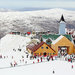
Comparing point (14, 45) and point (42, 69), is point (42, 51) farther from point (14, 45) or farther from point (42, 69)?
point (14, 45)


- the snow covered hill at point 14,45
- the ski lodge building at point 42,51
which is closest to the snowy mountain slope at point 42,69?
the ski lodge building at point 42,51

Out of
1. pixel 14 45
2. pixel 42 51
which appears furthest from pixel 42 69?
pixel 14 45

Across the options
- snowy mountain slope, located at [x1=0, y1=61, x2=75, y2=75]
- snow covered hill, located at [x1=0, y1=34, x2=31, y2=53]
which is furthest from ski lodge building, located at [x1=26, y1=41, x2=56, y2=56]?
snowy mountain slope, located at [x1=0, y1=61, x2=75, y2=75]

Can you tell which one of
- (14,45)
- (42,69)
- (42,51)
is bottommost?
(14,45)

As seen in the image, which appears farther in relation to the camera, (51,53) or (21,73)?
(51,53)

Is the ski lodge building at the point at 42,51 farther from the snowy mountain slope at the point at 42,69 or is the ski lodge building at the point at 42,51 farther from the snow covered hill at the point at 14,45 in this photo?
the snowy mountain slope at the point at 42,69

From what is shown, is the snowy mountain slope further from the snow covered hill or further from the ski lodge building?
the snow covered hill

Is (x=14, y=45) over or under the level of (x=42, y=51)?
under

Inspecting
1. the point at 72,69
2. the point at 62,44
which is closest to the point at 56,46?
the point at 62,44

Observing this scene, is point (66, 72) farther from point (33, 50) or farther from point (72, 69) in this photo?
point (33, 50)
